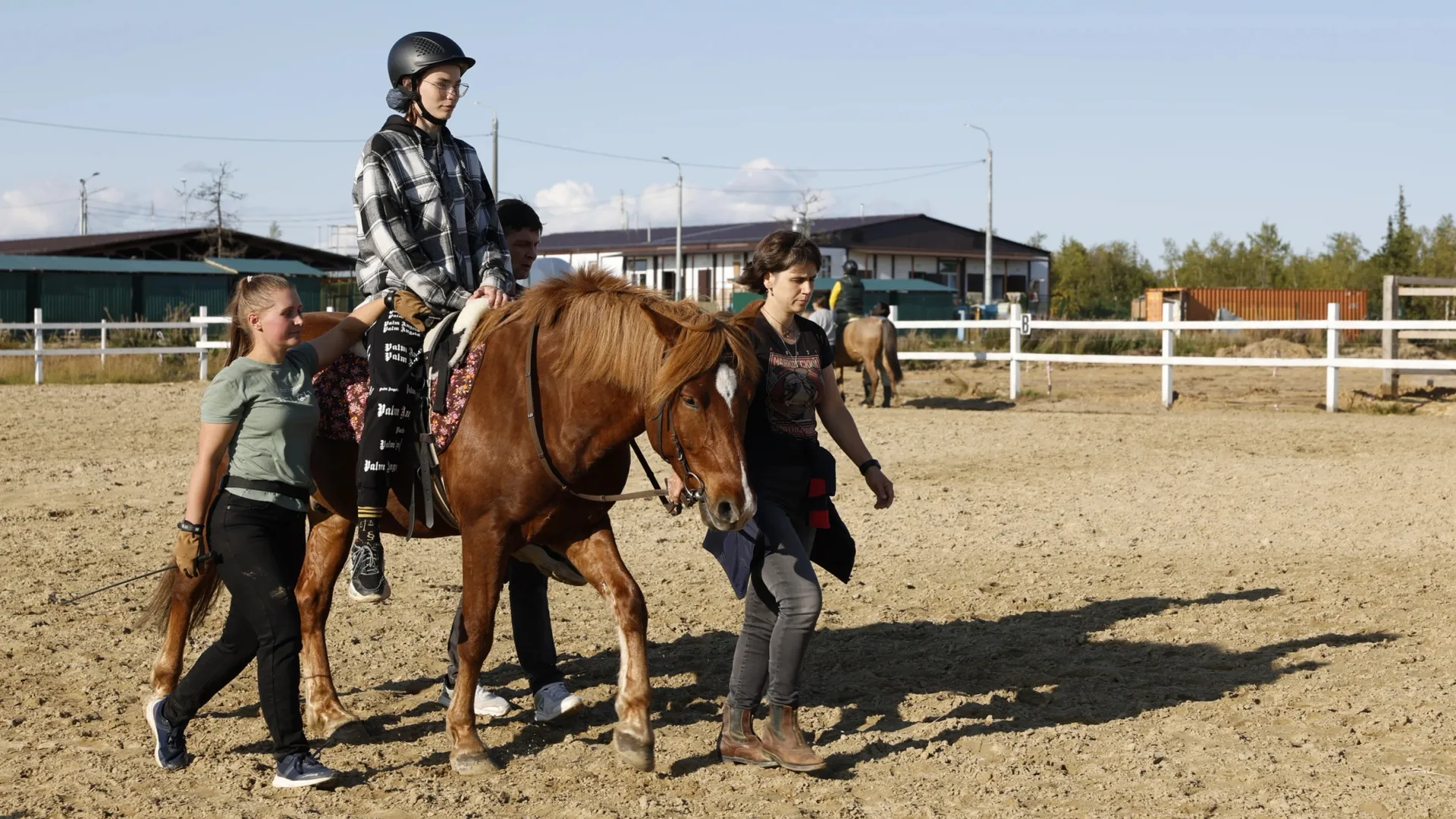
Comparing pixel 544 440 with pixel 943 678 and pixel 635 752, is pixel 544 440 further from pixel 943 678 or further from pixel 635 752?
pixel 943 678

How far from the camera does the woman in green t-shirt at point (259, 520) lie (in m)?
4.33

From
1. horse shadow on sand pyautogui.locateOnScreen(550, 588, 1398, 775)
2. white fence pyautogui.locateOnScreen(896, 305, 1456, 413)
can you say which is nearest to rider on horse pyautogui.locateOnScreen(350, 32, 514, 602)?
horse shadow on sand pyautogui.locateOnScreen(550, 588, 1398, 775)

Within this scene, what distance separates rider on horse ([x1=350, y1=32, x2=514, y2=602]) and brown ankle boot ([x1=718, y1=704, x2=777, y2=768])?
1493mm

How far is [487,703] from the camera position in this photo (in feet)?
17.4

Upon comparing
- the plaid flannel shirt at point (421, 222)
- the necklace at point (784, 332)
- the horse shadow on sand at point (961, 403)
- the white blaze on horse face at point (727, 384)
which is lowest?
the horse shadow on sand at point (961, 403)

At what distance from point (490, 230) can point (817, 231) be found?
54441mm

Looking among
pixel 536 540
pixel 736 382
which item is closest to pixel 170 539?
pixel 536 540

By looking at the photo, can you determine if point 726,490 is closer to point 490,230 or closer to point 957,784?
point 957,784

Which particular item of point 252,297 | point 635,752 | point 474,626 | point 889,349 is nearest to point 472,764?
point 474,626

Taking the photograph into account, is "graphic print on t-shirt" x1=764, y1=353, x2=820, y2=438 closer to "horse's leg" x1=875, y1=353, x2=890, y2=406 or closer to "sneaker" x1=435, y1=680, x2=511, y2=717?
"sneaker" x1=435, y1=680, x2=511, y2=717

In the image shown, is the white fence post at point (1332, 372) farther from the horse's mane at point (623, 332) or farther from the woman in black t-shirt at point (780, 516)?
the horse's mane at point (623, 332)

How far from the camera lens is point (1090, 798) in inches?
164

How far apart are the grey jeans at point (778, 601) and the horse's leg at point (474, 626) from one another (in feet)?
2.90

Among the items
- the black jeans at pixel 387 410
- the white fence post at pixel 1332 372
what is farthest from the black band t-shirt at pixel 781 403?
the white fence post at pixel 1332 372
